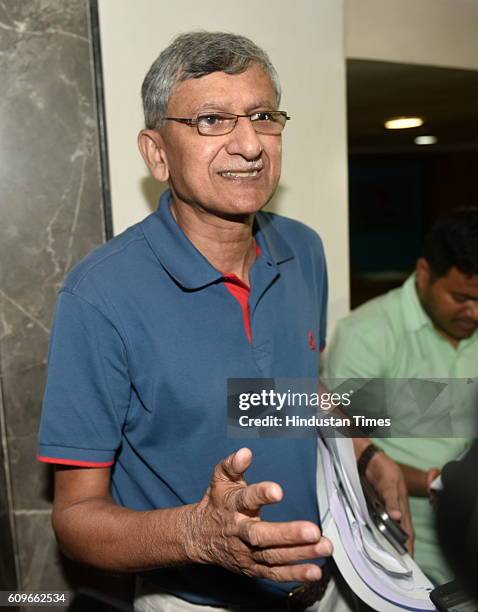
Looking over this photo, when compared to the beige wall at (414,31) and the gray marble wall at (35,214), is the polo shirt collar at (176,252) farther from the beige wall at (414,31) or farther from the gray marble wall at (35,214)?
the beige wall at (414,31)

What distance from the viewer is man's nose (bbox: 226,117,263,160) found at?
650 mm

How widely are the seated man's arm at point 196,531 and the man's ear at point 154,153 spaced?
0.40 m

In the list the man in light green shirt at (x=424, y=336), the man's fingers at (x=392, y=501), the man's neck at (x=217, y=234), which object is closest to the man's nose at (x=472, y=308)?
the man in light green shirt at (x=424, y=336)

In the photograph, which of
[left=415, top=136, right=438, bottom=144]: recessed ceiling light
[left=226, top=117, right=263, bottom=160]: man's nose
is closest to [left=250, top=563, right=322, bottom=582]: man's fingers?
[left=226, top=117, right=263, bottom=160]: man's nose

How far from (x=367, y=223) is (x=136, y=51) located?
1.95 feet

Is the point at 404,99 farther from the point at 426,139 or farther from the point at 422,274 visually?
the point at 422,274

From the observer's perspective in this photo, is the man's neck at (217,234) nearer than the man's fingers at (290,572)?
No

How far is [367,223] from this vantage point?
1179mm

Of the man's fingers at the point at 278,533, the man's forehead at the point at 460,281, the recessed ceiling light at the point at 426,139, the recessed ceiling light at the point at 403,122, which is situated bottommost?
the man's fingers at the point at 278,533

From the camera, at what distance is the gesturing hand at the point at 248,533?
0.43 m

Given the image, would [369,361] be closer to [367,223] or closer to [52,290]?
[367,223]

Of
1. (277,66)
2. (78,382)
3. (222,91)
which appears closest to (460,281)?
(277,66)

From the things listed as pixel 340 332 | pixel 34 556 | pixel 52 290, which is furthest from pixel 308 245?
pixel 34 556

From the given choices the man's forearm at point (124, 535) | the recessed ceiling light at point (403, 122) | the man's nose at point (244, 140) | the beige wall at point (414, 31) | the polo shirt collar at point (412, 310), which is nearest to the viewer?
the man's forearm at point (124, 535)
